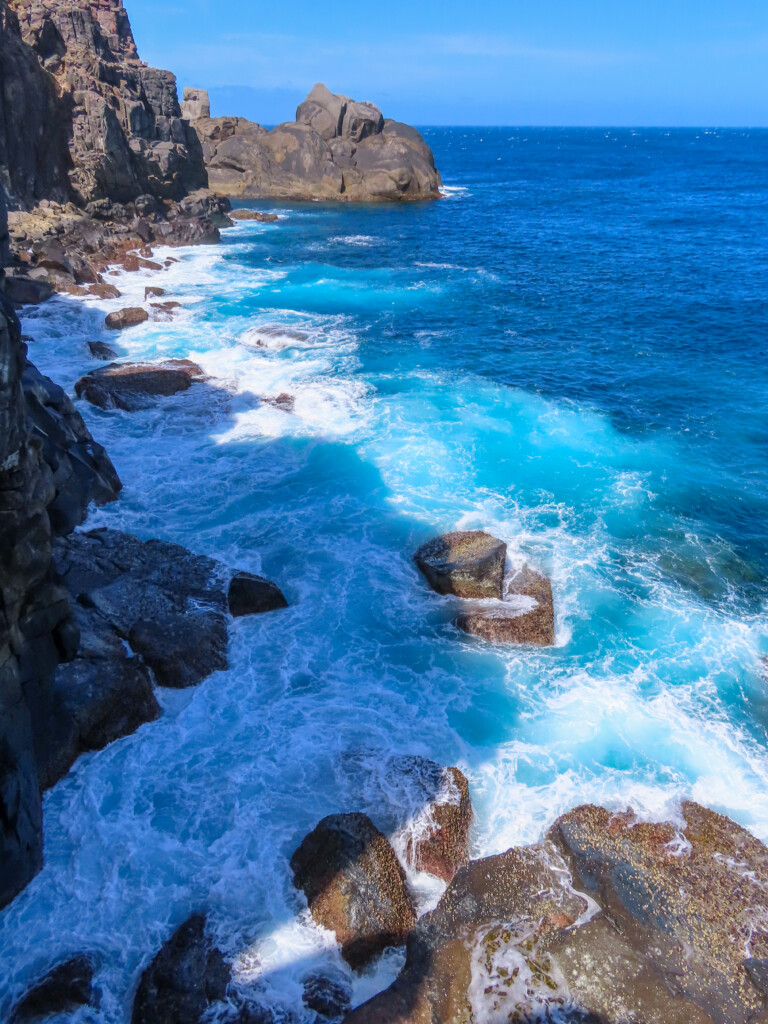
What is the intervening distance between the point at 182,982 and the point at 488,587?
42.2 ft

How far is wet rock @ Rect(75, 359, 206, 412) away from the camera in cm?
3116

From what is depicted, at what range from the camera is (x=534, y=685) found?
18.2 m

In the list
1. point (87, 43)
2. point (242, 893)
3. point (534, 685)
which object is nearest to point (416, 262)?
point (87, 43)

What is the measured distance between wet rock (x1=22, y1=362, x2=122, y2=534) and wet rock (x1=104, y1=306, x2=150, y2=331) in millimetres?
18089

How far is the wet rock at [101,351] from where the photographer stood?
36.0 m

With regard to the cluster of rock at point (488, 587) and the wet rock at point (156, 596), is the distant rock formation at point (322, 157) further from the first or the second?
the wet rock at point (156, 596)

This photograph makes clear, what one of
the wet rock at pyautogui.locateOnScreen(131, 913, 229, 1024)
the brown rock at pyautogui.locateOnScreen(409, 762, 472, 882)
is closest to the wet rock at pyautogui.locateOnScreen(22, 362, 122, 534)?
the wet rock at pyautogui.locateOnScreen(131, 913, 229, 1024)

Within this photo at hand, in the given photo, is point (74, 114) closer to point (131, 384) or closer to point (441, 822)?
point (131, 384)

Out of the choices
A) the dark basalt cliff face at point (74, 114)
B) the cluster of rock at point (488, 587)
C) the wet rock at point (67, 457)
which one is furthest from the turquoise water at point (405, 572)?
the dark basalt cliff face at point (74, 114)

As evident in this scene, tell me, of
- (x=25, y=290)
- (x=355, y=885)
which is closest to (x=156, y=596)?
(x=355, y=885)

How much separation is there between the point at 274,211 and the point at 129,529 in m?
73.6

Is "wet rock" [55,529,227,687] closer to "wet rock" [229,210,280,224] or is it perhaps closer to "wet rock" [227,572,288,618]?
"wet rock" [227,572,288,618]

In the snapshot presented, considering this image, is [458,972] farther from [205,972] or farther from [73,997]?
[73,997]

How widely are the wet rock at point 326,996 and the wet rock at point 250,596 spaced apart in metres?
10.2
